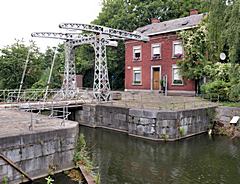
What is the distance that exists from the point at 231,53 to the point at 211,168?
6308 millimetres

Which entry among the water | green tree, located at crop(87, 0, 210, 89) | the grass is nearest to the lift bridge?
the water

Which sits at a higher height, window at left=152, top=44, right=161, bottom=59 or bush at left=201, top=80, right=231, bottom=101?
window at left=152, top=44, right=161, bottom=59

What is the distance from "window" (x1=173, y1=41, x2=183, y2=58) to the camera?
25047 mm

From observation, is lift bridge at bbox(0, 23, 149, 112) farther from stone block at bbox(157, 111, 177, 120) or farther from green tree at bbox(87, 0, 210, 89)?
green tree at bbox(87, 0, 210, 89)

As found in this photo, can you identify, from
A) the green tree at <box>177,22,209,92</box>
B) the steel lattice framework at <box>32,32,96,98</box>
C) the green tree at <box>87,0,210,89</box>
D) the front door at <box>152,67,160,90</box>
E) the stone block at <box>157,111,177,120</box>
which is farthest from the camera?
the green tree at <box>87,0,210,89</box>

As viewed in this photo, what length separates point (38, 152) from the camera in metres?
8.95

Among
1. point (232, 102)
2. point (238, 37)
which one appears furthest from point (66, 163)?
point (232, 102)

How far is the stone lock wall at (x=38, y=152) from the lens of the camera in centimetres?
826

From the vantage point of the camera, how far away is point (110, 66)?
108 ft

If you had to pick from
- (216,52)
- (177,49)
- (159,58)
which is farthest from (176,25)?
(216,52)

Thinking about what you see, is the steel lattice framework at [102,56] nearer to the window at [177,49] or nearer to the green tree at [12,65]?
the window at [177,49]

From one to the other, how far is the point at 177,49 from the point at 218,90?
666 centimetres

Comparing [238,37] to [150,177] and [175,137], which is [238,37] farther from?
[150,177]

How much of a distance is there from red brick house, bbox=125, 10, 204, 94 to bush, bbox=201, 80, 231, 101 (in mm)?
3510
